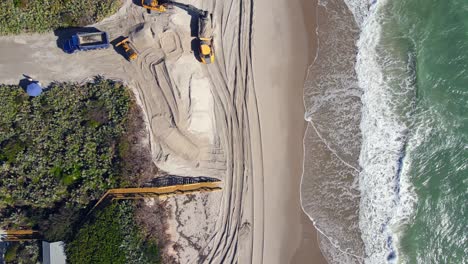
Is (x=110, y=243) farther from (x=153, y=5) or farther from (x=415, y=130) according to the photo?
(x=415, y=130)

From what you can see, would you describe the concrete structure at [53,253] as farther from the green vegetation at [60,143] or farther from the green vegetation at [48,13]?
the green vegetation at [48,13]

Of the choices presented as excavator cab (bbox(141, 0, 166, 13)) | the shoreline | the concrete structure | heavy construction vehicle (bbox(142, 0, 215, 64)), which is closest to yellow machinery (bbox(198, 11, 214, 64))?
heavy construction vehicle (bbox(142, 0, 215, 64))

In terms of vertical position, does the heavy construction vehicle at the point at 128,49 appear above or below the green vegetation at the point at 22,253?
above

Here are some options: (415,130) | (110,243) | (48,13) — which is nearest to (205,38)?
(48,13)

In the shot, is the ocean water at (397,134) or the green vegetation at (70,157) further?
the ocean water at (397,134)

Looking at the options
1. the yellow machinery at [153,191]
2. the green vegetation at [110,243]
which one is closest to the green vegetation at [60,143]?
the yellow machinery at [153,191]

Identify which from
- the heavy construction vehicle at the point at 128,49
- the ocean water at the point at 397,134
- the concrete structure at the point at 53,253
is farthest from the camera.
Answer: the ocean water at the point at 397,134
